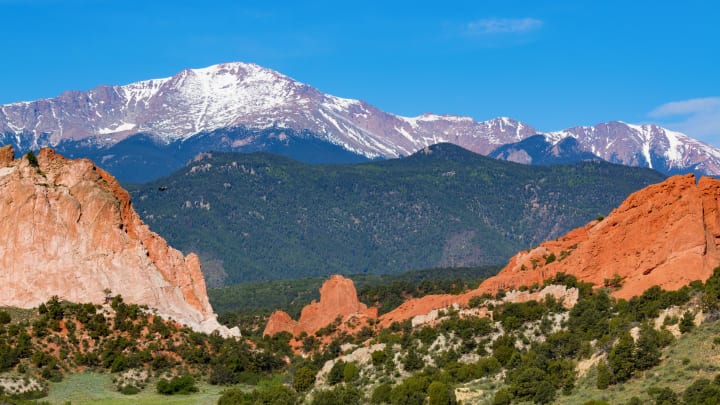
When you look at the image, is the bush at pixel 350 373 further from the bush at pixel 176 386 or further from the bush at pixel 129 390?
the bush at pixel 129 390

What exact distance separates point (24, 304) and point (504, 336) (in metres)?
51.2

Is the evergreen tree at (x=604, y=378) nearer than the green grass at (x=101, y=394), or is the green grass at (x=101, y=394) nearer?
the evergreen tree at (x=604, y=378)

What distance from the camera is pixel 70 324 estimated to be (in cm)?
13412

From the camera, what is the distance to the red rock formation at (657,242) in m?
117

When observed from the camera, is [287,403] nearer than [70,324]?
Yes

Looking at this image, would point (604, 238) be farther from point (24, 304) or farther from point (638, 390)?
point (24, 304)

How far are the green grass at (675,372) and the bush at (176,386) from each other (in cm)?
4563

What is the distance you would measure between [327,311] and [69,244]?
142 feet

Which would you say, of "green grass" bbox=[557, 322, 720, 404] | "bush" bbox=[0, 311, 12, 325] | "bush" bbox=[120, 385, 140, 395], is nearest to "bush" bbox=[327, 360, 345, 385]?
"bush" bbox=[120, 385, 140, 395]

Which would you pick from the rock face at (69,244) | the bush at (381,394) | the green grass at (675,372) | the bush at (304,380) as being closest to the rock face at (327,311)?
the rock face at (69,244)

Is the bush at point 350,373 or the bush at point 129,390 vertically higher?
the bush at point 129,390

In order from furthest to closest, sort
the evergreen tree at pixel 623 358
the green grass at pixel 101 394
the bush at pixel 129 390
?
the bush at pixel 129 390 → the green grass at pixel 101 394 → the evergreen tree at pixel 623 358

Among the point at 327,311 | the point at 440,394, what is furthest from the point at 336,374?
the point at 327,311

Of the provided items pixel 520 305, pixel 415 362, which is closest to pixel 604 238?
pixel 520 305
